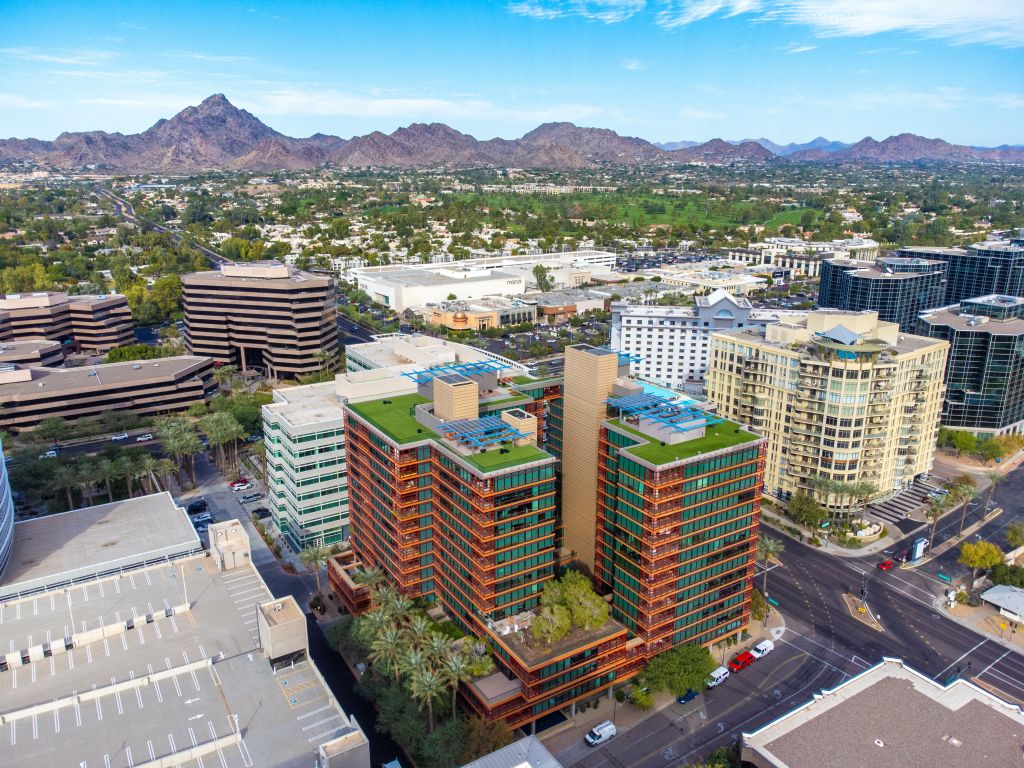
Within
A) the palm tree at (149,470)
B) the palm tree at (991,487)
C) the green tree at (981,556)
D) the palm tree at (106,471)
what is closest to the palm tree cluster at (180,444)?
the palm tree at (149,470)

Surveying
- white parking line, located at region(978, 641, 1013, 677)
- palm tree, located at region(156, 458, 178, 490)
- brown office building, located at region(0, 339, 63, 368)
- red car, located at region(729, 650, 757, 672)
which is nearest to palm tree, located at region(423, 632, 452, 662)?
red car, located at region(729, 650, 757, 672)

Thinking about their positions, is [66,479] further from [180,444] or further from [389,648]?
[389,648]

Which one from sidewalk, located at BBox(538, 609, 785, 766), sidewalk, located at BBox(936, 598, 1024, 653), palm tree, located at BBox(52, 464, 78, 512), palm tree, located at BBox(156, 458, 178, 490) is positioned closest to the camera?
sidewalk, located at BBox(538, 609, 785, 766)

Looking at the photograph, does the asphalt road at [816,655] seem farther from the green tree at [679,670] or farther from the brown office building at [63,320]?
the brown office building at [63,320]

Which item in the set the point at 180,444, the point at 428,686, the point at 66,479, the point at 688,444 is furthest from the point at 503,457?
the point at 66,479

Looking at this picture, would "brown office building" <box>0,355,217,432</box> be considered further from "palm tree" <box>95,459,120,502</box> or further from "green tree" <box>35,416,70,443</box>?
"palm tree" <box>95,459,120,502</box>

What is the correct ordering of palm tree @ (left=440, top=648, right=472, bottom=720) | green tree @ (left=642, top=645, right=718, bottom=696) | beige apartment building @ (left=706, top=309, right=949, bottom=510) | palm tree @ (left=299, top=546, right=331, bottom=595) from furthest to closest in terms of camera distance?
beige apartment building @ (left=706, top=309, right=949, bottom=510) < palm tree @ (left=299, top=546, right=331, bottom=595) < green tree @ (left=642, top=645, right=718, bottom=696) < palm tree @ (left=440, top=648, right=472, bottom=720)
